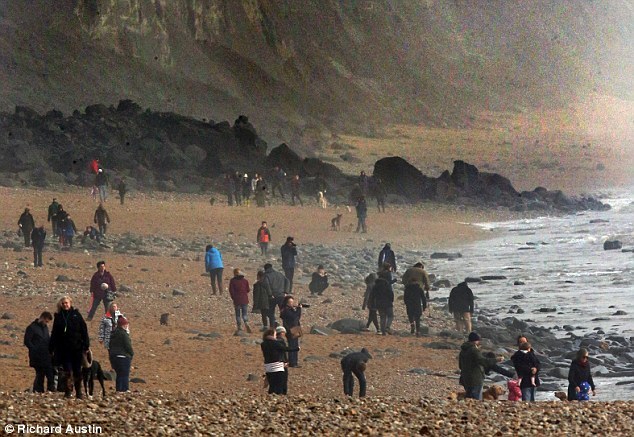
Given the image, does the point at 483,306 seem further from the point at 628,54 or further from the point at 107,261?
the point at 628,54

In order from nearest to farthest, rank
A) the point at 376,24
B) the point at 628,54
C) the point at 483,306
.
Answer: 1. the point at 483,306
2. the point at 376,24
3. the point at 628,54

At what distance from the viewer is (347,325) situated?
74.9 ft

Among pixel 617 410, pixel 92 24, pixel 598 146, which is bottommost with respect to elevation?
pixel 617 410

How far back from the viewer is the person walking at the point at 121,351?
15.2 m

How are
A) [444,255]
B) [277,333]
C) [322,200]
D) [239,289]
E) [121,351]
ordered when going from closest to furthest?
[121,351]
[277,333]
[239,289]
[444,255]
[322,200]

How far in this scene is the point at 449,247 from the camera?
137ft

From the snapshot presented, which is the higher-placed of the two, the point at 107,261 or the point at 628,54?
the point at 628,54

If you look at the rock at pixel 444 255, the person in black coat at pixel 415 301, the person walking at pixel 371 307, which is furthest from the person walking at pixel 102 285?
the rock at pixel 444 255

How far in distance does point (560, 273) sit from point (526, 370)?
62.1ft

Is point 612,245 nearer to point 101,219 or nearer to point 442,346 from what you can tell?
point 101,219

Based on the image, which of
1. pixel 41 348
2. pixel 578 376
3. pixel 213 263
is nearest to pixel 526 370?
pixel 578 376

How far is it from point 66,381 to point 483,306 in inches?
608

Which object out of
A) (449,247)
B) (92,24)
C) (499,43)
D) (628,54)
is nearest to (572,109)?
(499,43)

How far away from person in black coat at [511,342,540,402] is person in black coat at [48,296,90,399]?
5181 mm
